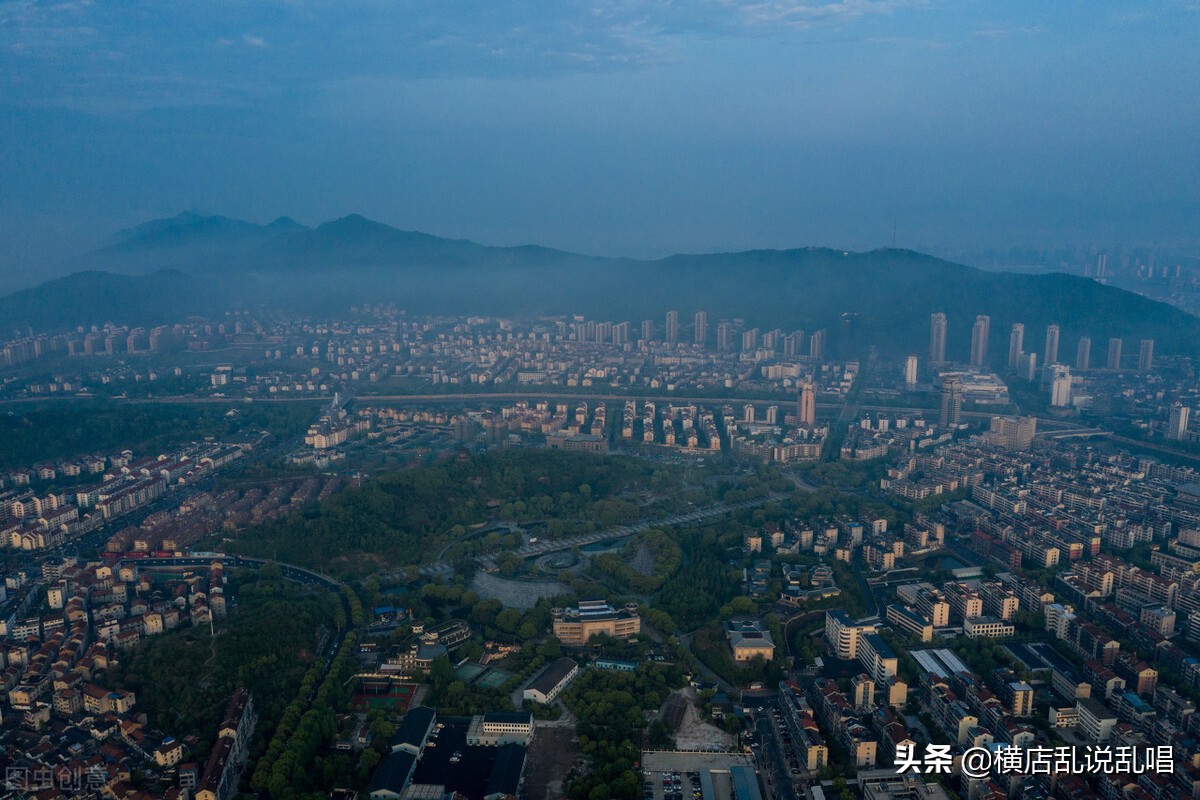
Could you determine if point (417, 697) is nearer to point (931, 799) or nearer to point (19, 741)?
point (19, 741)

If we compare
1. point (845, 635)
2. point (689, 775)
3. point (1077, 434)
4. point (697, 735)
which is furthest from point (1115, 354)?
point (689, 775)

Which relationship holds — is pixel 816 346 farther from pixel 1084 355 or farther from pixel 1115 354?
pixel 1115 354

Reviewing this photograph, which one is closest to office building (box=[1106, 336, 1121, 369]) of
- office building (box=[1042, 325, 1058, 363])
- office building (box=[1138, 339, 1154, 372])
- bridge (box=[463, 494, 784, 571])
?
office building (box=[1138, 339, 1154, 372])

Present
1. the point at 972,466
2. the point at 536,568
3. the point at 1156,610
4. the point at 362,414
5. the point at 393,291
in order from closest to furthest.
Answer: the point at 1156,610, the point at 536,568, the point at 972,466, the point at 362,414, the point at 393,291

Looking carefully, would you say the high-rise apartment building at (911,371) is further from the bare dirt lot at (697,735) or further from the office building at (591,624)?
the bare dirt lot at (697,735)

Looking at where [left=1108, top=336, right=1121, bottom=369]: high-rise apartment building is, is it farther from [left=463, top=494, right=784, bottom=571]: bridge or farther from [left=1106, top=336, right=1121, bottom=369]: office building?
[left=463, top=494, right=784, bottom=571]: bridge

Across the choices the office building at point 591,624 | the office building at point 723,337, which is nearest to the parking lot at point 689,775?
the office building at point 591,624

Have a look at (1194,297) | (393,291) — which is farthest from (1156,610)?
(393,291)
